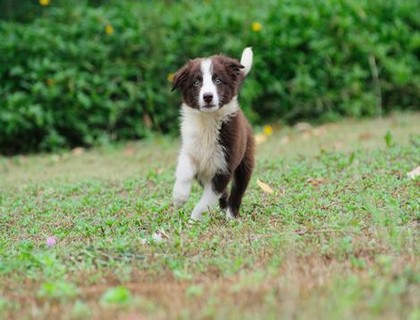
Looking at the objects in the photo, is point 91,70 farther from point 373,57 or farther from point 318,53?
point 373,57

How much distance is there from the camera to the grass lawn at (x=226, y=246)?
12.8 ft

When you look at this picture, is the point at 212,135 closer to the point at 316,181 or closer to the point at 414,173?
the point at 316,181

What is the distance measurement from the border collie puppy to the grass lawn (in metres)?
0.21

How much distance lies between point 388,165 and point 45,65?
5704 millimetres

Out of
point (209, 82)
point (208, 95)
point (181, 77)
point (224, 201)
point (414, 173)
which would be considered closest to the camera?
point (208, 95)

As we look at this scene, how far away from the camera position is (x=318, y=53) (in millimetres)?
13102

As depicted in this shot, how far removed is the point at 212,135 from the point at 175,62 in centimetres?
632

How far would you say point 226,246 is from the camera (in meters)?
5.26

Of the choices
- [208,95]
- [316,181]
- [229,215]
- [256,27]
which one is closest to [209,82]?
[208,95]

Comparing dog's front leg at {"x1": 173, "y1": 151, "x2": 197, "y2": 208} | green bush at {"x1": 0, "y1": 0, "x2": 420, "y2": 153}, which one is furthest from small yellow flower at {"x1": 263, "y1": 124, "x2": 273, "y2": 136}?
dog's front leg at {"x1": 173, "y1": 151, "x2": 197, "y2": 208}

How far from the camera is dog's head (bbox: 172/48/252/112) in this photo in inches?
256

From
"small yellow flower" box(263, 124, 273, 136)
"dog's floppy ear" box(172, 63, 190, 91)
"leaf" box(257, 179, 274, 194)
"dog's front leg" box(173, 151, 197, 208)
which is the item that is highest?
"dog's floppy ear" box(172, 63, 190, 91)

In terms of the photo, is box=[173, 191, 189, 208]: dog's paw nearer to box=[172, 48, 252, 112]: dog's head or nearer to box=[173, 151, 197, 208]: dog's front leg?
box=[173, 151, 197, 208]: dog's front leg

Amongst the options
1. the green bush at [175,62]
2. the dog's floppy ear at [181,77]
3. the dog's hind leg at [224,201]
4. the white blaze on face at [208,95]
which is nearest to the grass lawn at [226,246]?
the dog's hind leg at [224,201]
